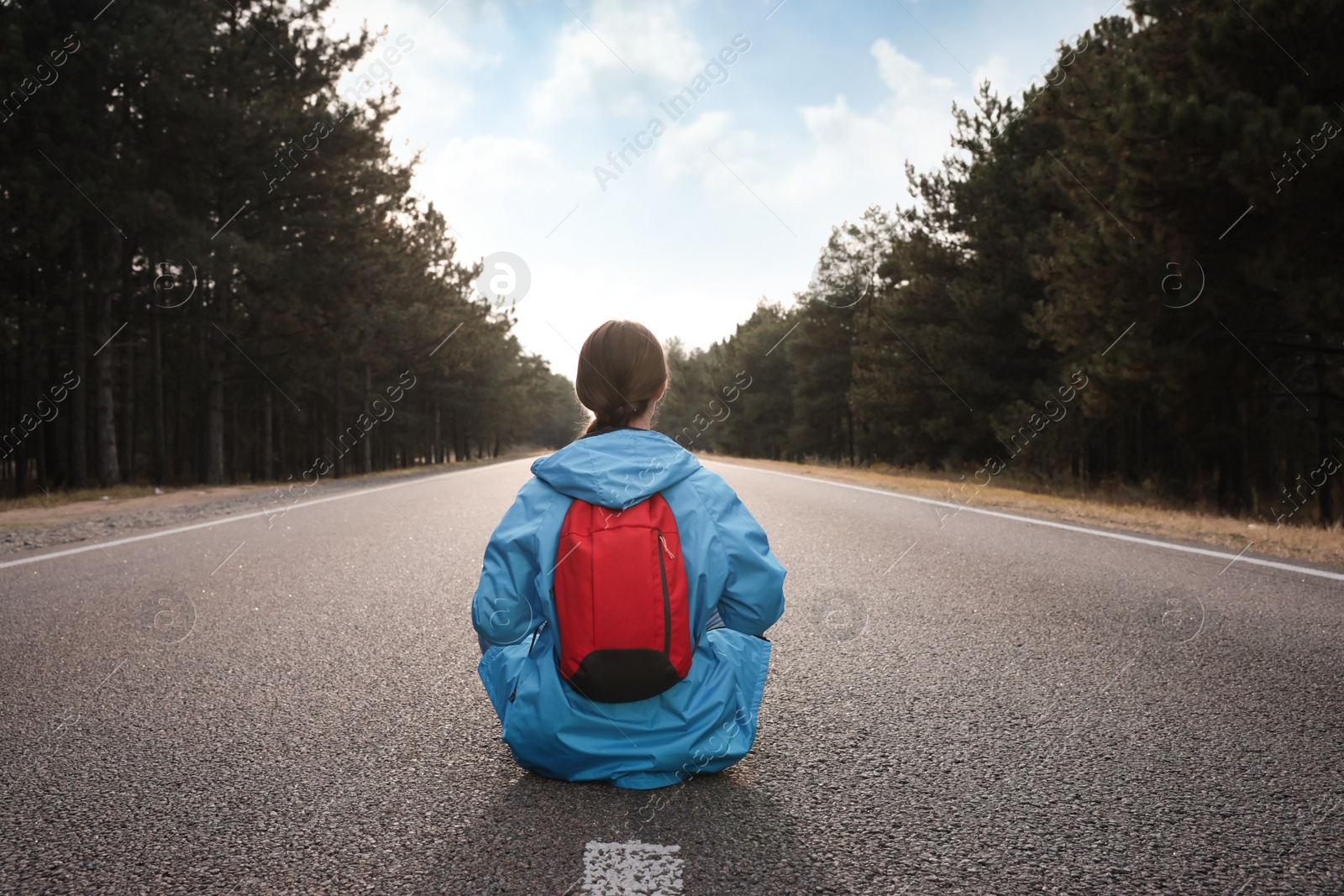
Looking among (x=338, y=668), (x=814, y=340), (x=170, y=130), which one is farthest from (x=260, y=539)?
(x=814, y=340)

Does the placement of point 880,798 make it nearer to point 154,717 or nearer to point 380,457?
point 154,717

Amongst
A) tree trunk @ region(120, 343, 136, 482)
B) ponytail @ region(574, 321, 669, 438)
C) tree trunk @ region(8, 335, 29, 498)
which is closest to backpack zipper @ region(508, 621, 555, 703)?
ponytail @ region(574, 321, 669, 438)

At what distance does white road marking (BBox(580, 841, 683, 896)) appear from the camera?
185 centimetres

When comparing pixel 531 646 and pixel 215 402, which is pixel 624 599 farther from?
pixel 215 402

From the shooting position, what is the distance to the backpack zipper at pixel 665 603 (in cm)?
224

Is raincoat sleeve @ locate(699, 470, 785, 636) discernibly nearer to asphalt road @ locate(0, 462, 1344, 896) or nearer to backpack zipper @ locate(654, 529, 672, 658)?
backpack zipper @ locate(654, 529, 672, 658)

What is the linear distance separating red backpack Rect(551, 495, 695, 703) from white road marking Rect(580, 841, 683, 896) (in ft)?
1.39

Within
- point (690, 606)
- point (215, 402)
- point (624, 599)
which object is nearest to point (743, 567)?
point (690, 606)

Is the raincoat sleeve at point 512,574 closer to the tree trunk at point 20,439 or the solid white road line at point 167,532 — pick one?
the solid white road line at point 167,532

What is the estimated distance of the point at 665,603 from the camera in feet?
7.37

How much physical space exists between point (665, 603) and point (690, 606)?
0.37ft

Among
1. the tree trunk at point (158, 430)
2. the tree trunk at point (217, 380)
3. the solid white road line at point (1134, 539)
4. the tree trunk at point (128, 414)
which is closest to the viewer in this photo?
the solid white road line at point (1134, 539)

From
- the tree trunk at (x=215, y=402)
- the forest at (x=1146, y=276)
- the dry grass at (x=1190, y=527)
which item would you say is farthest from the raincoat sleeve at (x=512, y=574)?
the tree trunk at (x=215, y=402)

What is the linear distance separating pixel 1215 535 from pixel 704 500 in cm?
840
